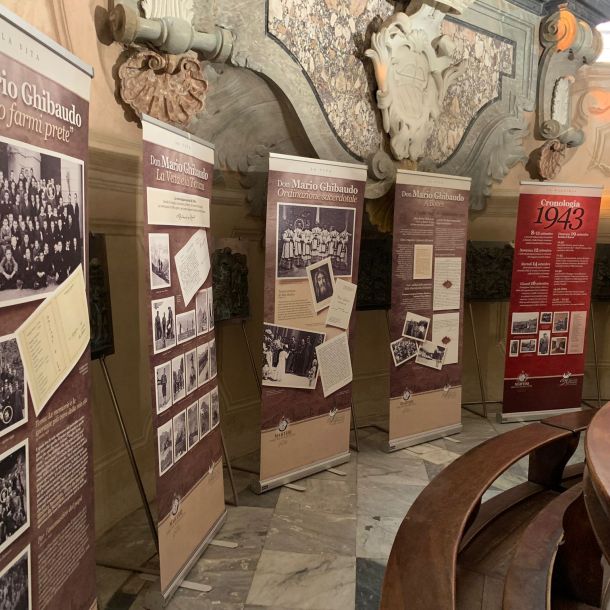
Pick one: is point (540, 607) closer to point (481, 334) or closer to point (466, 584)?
point (466, 584)

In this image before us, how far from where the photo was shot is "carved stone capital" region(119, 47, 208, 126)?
3.33 meters

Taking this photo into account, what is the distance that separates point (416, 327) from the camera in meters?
4.77

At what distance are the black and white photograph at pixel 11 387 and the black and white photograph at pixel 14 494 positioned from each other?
72 millimetres

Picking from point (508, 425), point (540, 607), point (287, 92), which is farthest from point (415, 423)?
A: point (540, 607)

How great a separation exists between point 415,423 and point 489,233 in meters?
2.30

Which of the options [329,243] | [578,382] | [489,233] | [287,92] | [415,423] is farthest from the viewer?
[489,233]

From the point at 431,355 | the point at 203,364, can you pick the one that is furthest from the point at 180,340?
the point at 431,355

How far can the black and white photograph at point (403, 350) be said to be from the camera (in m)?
4.70

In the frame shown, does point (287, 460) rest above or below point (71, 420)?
below

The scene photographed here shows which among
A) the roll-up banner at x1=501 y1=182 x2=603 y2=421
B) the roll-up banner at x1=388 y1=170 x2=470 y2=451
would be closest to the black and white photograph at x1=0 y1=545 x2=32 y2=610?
the roll-up banner at x1=388 y1=170 x2=470 y2=451

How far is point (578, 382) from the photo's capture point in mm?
5742

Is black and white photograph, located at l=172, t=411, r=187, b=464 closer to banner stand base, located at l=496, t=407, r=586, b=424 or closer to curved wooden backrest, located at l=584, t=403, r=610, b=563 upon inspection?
curved wooden backrest, located at l=584, t=403, r=610, b=563

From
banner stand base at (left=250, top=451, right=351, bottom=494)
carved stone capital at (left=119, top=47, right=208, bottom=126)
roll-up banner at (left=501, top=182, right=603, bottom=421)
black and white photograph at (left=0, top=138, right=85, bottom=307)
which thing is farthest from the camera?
roll-up banner at (left=501, top=182, right=603, bottom=421)

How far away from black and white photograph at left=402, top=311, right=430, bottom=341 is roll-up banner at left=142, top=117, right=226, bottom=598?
194cm
